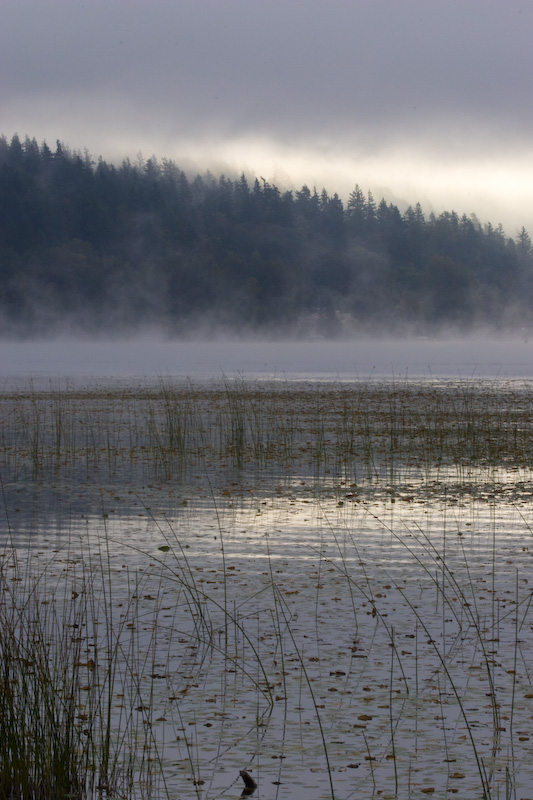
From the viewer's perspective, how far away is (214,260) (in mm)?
137875

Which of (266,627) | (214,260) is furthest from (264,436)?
(214,260)

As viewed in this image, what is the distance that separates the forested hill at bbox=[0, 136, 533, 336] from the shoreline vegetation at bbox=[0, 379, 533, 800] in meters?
118

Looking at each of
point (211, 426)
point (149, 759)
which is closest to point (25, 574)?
point (149, 759)

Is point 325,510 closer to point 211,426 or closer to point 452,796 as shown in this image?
point 452,796

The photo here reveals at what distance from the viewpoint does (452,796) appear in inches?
188

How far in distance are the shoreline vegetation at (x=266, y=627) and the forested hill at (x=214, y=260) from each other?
388ft

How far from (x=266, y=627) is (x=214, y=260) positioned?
433 feet

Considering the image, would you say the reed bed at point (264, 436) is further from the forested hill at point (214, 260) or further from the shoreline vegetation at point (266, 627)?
the forested hill at point (214, 260)

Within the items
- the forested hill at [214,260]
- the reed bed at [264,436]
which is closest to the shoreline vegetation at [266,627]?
the reed bed at [264,436]

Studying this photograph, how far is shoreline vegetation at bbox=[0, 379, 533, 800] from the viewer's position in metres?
5.02

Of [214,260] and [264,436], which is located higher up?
[214,260]

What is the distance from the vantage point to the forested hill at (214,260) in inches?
5285

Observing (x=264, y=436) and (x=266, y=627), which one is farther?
(x=264, y=436)

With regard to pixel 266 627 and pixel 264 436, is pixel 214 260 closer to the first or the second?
pixel 264 436
